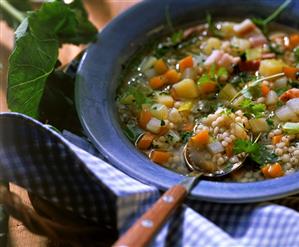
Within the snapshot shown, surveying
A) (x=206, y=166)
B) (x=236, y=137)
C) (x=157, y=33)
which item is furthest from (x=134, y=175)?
(x=157, y=33)

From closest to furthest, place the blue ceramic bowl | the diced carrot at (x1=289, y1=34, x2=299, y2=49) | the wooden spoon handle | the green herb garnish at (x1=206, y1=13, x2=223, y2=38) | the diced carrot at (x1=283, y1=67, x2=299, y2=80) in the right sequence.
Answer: the wooden spoon handle → the blue ceramic bowl → the diced carrot at (x1=283, y1=67, x2=299, y2=80) → the diced carrot at (x1=289, y1=34, x2=299, y2=49) → the green herb garnish at (x1=206, y1=13, x2=223, y2=38)

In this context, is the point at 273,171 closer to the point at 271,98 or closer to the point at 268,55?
the point at 271,98

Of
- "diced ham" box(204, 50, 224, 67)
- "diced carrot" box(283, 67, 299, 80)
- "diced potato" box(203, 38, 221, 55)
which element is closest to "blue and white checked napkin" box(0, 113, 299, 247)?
"diced carrot" box(283, 67, 299, 80)

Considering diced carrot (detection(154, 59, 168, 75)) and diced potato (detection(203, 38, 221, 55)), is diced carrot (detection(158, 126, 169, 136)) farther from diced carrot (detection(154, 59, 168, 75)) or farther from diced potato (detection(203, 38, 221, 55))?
diced potato (detection(203, 38, 221, 55))

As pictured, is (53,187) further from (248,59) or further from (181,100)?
(248,59)

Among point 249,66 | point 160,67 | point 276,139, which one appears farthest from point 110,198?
point 249,66

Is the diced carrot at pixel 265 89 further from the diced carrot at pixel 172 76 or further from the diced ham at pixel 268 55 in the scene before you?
the diced carrot at pixel 172 76
